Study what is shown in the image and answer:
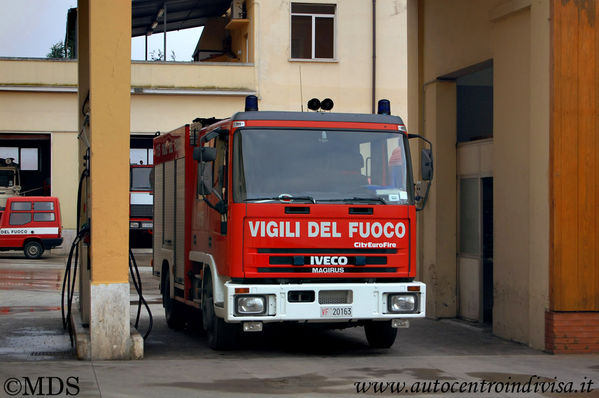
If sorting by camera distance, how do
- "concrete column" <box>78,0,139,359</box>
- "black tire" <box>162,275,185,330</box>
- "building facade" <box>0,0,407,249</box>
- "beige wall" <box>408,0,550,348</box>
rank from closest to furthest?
"concrete column" <box>78,0,139,359</box> → "beige wall" <box>408,0,550,348</box> → "black tire" <box>162,275,185,330</box> → "building facade" <box>0,0,407,249</box>

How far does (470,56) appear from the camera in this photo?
1562 cm

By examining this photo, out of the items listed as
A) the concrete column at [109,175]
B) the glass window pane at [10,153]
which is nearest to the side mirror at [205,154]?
the concrete column at [109,175]

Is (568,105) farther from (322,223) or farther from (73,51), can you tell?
(73,51)

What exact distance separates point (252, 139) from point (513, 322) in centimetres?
474

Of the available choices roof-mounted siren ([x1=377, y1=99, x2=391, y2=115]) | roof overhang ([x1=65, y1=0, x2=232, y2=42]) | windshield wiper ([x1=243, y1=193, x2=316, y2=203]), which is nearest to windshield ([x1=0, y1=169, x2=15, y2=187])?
roof overhang ([x1=65, y1=0, x2=232, y2=42])

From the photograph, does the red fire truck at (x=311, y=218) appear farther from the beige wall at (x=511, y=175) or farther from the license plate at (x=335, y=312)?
the beige wall at (x=511, y=175)

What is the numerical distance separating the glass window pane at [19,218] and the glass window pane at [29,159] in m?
8.43

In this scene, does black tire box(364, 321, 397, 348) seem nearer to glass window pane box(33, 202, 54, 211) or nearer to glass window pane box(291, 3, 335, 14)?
glass window pane box(33, 202, 54, 211)

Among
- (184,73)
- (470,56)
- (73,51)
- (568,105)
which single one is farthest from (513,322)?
(73,51)

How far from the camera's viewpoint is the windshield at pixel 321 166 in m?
11.4

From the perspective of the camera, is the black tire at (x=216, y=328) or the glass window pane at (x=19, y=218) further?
the glass window pane at (x=19, y=218)

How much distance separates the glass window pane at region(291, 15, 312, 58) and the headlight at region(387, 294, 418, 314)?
24.1 metres

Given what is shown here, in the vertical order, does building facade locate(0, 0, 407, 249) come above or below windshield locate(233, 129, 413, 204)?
above

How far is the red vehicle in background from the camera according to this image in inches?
1291
